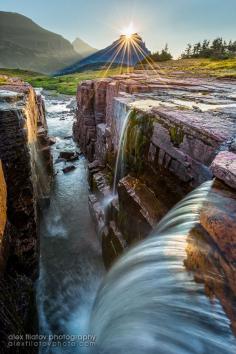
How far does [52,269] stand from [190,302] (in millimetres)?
4124

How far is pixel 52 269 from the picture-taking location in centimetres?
510

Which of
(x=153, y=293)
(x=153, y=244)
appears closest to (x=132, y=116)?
(x=153, y=244)

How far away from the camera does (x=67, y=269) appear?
203 inches

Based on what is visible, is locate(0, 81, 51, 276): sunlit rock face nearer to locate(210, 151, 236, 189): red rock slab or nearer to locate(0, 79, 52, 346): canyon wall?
locate(0, 79, 52, 346): canyon wall

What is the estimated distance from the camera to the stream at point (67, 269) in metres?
3.96

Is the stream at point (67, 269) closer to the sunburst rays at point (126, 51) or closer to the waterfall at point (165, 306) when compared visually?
the waterfall at point (165, 306)

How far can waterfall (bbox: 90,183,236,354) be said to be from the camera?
4.61 ft

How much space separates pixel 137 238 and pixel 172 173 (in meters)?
1.15

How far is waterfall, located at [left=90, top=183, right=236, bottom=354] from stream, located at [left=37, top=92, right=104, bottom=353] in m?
1.37

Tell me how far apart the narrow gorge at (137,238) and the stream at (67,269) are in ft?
0.07

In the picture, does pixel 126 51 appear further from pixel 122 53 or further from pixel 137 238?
pixel 137 238

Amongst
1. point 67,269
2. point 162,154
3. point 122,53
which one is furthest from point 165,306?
point 122,53

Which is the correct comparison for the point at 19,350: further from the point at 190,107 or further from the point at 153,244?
the point at 190,107

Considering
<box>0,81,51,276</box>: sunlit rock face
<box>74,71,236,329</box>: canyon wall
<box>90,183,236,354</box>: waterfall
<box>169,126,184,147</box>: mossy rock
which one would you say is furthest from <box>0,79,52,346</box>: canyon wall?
<box>169,126,184,147</box>: mossy rock
